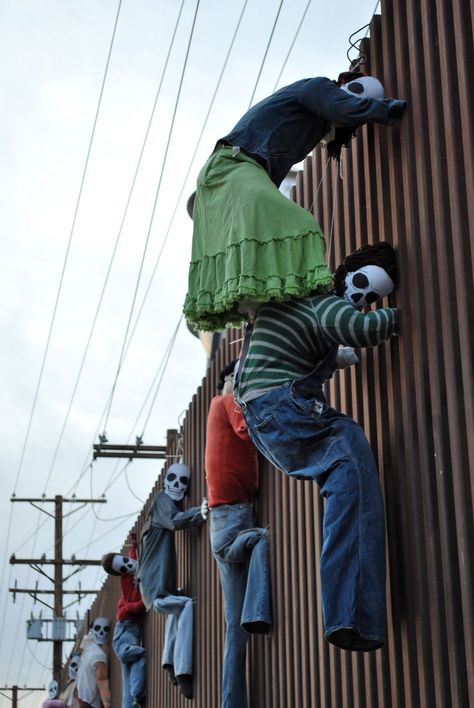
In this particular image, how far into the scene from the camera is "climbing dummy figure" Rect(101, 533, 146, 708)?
40.2 feet

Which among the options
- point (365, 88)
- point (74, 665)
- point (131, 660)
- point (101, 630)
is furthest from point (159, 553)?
point (74, 665)

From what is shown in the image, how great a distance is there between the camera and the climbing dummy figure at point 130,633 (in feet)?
40.2

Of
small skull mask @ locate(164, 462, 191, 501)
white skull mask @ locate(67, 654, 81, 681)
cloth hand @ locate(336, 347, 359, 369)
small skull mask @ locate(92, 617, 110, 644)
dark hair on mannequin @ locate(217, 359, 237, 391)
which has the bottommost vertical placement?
white skull mask @ locate(67, 654, 81, 681)

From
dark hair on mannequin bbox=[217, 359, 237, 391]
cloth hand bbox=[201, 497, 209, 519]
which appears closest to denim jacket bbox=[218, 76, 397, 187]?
dark hair on mannequin bbox=[217, 359, 237, 391]

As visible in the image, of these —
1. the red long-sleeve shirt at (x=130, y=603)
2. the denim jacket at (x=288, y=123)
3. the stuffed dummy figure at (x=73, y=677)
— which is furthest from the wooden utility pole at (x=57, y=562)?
the denim jacket at (x=288, y=123)

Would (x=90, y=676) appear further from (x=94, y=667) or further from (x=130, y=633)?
(x=130, y=633)

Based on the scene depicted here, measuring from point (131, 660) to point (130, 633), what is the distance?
0.94ft

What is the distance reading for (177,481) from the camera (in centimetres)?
1064

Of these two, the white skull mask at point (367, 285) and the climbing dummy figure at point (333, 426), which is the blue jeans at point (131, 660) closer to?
the climbing dummy figure at point (333, 426)

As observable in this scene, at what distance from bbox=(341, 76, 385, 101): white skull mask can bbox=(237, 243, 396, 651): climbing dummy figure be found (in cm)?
72

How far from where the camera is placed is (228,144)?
631 centimetres

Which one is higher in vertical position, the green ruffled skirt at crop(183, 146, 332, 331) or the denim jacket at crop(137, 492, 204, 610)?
the green ruffled skirt at crop(183, 146, 332, 331)

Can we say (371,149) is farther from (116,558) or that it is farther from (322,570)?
(116,558)

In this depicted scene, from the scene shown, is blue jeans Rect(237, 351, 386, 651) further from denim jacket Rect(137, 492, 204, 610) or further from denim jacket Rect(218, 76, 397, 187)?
denim jacket Rect(137, 492, 204, 610)
